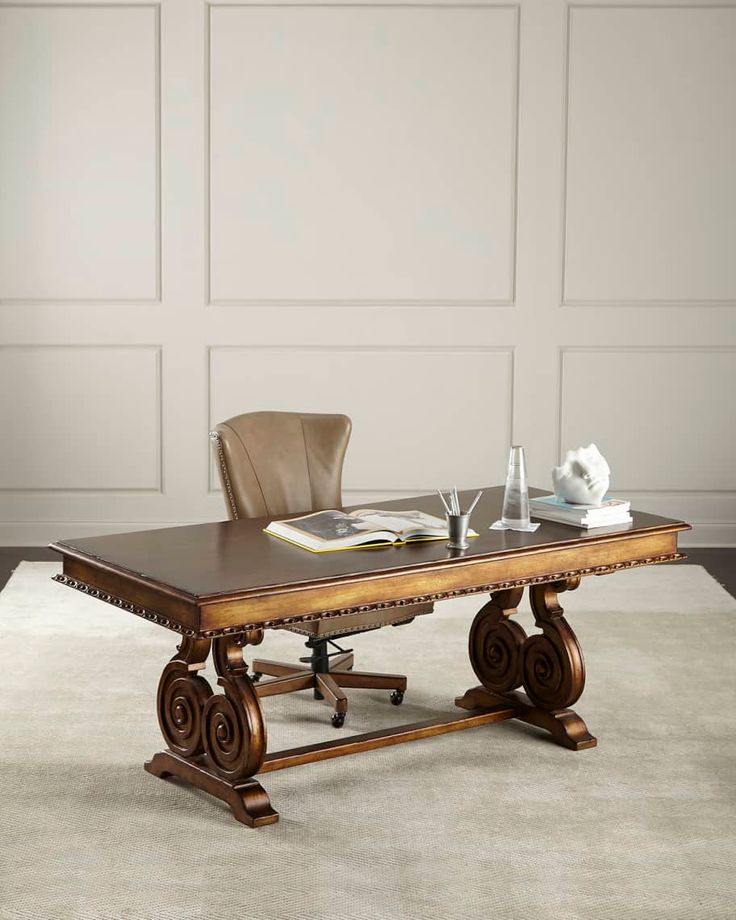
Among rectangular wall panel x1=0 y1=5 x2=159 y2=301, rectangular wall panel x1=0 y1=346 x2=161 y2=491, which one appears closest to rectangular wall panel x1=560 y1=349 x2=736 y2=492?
rectangular wall panel x1=0 y1=346 x2=161 y2=491

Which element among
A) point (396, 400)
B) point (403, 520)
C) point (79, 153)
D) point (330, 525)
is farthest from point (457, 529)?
point (79, 153)

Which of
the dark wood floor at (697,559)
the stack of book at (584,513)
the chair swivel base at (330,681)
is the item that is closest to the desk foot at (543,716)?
the chair swivel base at (330,681)

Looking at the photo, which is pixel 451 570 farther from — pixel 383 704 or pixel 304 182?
pixel 304 182

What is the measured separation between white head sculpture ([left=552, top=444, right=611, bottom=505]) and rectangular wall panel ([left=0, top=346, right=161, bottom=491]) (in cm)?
320

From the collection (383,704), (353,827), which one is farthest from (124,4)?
(353,827)

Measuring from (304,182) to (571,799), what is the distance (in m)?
3.78

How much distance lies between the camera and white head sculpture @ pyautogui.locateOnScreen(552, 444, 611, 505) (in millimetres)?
3225

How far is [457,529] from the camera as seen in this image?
2941mm

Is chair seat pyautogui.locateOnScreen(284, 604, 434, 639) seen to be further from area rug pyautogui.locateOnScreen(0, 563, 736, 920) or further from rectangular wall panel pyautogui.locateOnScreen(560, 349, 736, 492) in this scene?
rectangular wall panel pyautogui.locateOnScreen(560, 349, 736, 492)

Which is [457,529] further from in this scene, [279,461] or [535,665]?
[279,461]

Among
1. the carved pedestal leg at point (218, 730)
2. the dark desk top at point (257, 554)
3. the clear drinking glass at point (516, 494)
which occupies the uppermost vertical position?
the clear drinking glass at point (516, 494)

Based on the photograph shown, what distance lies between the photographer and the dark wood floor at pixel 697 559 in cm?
541

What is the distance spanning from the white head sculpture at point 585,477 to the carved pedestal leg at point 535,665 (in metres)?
0.22

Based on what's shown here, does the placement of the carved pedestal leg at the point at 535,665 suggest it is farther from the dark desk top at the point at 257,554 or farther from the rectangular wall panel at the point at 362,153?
the rectangular wall panel at the point at 362,153
